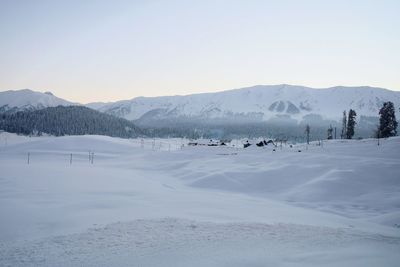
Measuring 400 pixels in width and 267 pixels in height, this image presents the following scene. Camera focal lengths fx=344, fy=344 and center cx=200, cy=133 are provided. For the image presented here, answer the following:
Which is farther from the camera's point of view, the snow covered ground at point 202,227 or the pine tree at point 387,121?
the pine tree at point 387,121

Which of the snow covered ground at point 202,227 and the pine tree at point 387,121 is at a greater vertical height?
the pine tree at point 387,121

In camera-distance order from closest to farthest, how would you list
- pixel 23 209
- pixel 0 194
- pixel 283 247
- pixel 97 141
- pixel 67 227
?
pixel 283 247
pixel 67 227
pixel 23 209
pixel 0 194
pixel 97 141

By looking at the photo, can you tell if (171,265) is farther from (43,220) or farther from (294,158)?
(294,158)

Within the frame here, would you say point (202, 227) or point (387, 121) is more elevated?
point (387, 121)

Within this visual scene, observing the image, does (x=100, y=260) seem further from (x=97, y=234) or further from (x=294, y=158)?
(x=294, y=158)

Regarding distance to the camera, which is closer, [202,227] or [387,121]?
[202,227]

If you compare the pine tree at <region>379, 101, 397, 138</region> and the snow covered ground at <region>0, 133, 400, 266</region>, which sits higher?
the pine tree at <region>379, 101, 397, 138</region>

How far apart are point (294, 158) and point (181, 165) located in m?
19.1

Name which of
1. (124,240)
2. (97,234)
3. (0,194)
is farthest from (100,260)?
(0,194)

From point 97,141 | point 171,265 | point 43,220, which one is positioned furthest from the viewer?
point 97,141

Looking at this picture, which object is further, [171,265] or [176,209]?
[176,209]

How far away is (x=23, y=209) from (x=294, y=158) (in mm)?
40973

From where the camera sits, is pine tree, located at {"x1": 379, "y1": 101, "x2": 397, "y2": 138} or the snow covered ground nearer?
the snow covered ground

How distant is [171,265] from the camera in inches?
422
